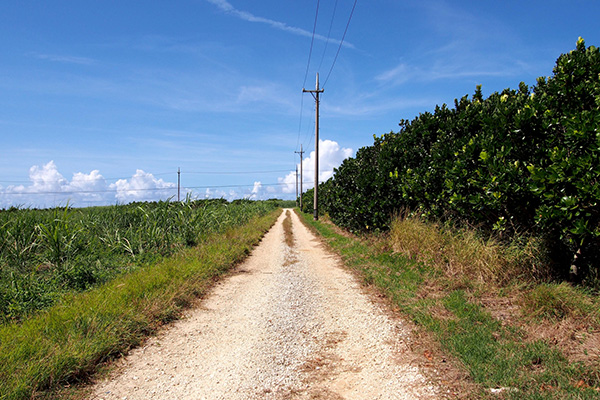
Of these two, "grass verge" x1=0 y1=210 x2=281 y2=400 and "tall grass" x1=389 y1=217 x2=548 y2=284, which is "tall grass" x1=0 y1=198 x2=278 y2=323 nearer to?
"grass verge" x1=0 y1=210 x2=281 y2=400

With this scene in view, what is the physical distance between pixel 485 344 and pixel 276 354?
7.65 ft

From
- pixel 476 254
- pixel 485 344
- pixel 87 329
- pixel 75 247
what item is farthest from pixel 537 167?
pixel 75 247

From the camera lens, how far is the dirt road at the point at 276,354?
3113 mm

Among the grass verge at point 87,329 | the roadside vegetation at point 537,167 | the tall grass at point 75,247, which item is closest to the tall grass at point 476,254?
the roadside vegetation at point 537,167

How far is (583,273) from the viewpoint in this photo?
4.95 metres

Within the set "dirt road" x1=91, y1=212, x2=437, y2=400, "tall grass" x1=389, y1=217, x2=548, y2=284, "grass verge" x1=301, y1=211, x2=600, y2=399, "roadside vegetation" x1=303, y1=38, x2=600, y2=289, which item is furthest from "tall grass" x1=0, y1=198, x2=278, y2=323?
"roadside vegetation" x1=303, y1=38, x2=600, y2=289

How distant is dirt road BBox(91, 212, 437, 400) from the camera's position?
311 cm

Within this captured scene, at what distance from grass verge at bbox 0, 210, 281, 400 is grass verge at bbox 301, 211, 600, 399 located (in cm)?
367

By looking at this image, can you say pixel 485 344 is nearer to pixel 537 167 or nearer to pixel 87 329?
pixel 537 167

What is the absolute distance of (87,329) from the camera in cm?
404

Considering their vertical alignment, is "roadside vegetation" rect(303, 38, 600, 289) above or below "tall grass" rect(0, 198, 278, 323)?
above

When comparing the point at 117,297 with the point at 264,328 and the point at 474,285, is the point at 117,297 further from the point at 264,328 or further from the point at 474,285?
the point at 474,285

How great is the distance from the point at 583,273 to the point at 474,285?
1.47 metres

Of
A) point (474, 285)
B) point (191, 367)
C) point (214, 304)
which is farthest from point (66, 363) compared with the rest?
point (474, 285)
